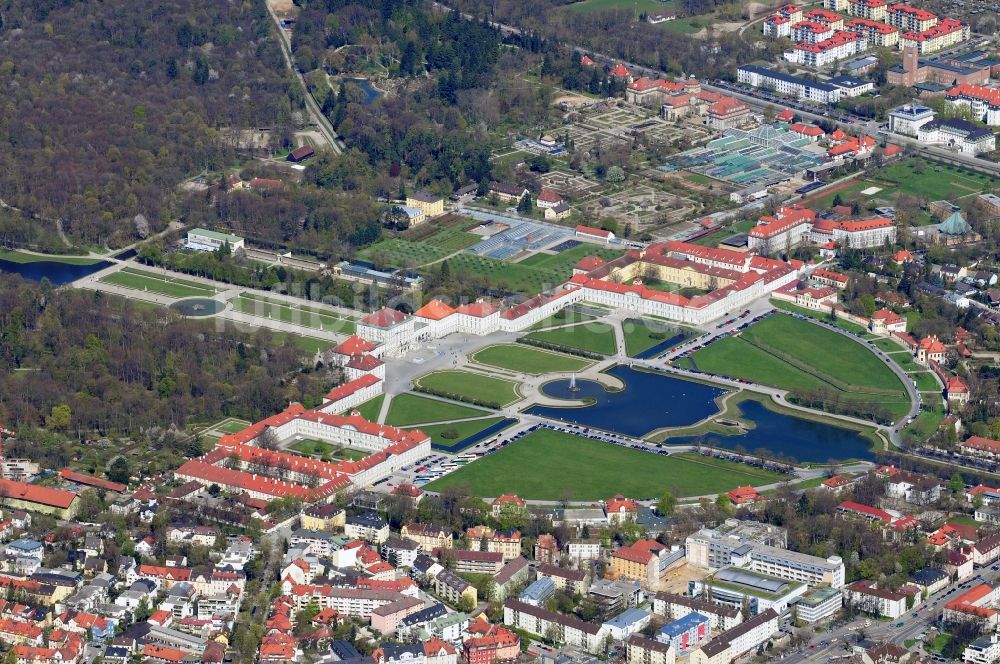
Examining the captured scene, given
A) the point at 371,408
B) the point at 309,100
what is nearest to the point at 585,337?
→ the point at 371,408

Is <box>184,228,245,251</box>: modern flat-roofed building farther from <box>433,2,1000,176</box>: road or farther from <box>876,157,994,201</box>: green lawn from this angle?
<box>433,2,1000,176</box>: road

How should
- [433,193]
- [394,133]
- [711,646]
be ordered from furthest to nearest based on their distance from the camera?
1. [394,133]
2. [433,193]
3. [711,646]

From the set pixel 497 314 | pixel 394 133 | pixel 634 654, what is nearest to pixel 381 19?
pixel 394 133

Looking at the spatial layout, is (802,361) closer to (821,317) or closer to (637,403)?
(821,317)

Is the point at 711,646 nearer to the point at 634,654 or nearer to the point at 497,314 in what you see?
the point at 634,654

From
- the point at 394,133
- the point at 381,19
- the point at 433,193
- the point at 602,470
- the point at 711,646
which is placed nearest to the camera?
the point at 711,646
